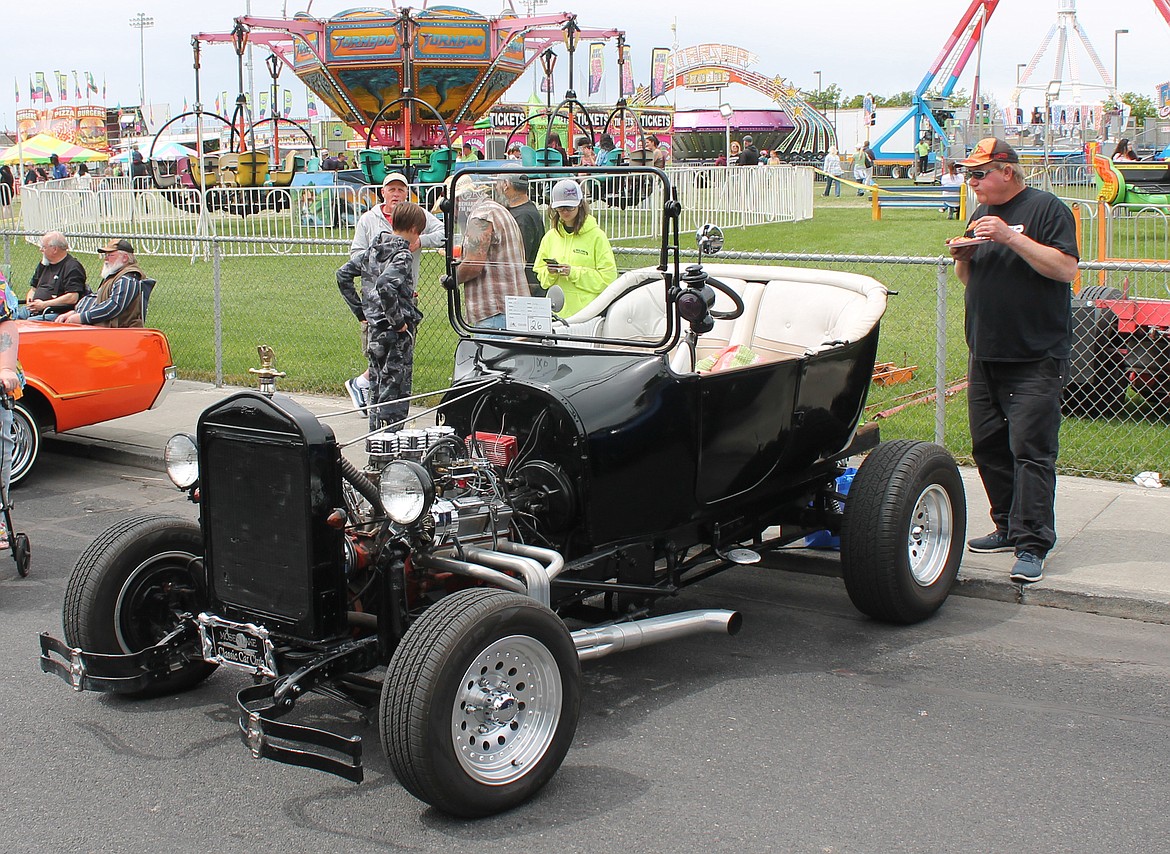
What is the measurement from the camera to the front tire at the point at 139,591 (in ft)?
14.0

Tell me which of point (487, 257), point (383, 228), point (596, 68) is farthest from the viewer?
point (596, 68)

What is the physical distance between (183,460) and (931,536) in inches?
129

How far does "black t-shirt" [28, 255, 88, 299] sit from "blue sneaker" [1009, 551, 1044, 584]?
8568 millimetres

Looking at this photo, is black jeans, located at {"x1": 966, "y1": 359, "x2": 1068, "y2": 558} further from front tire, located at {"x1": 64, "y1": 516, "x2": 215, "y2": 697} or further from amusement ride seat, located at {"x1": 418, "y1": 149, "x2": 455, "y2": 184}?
amusement ride seat, located at {"x1": 418, "y1": 149, "x2": 455, "y2": 184}

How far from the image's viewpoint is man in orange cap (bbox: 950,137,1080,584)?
5.54 meters

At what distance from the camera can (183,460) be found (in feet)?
14.1

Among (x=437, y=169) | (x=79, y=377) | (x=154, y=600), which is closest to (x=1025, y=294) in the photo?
(x=154, y=600)

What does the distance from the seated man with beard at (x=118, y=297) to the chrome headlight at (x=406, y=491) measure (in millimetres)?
6061

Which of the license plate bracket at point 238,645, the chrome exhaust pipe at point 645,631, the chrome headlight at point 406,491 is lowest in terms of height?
the chrome exhaust pipe at point 645,631

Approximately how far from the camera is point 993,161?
18.3 ft

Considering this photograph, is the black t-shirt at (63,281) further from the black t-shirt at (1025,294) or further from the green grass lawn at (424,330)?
the black t-shirt at (1025,294)

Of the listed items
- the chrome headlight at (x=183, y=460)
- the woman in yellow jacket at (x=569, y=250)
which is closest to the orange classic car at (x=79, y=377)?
the chrome headlight at (x=183, y=460)

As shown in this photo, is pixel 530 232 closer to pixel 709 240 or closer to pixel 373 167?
pixel 709 240

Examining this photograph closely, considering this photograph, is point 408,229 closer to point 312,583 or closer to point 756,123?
point 312,583
